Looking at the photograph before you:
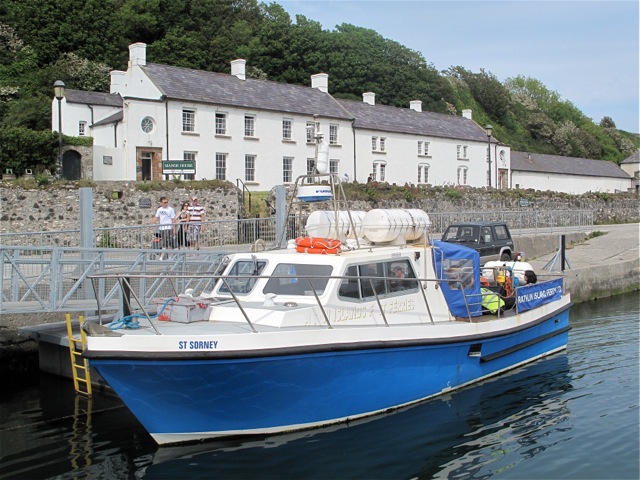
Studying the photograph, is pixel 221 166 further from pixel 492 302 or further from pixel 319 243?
pixel 319 243

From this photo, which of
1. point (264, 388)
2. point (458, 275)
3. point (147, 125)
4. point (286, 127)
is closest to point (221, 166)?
Answer: point (147, 125)

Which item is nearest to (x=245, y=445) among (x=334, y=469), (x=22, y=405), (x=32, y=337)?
(x=334, y=469)

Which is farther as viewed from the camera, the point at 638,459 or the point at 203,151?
the point at 203,151

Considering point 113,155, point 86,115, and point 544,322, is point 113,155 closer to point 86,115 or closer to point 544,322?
point 86,115

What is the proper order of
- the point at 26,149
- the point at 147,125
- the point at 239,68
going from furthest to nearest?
the point at 239,68 → the point at 26,149 → the point at 147,125

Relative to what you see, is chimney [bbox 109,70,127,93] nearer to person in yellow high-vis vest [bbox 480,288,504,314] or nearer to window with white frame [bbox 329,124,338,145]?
window with white frame [bbox 329,124,338,145]

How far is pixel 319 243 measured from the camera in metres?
10.0

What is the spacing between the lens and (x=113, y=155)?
32.1m

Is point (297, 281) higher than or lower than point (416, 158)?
lower

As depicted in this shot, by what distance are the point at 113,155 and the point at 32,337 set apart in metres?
21.0

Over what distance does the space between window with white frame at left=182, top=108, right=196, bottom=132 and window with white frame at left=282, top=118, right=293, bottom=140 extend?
5.40 m

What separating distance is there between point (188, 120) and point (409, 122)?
667 inches

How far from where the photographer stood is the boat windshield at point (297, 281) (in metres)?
9.48

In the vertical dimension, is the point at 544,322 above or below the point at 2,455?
above
